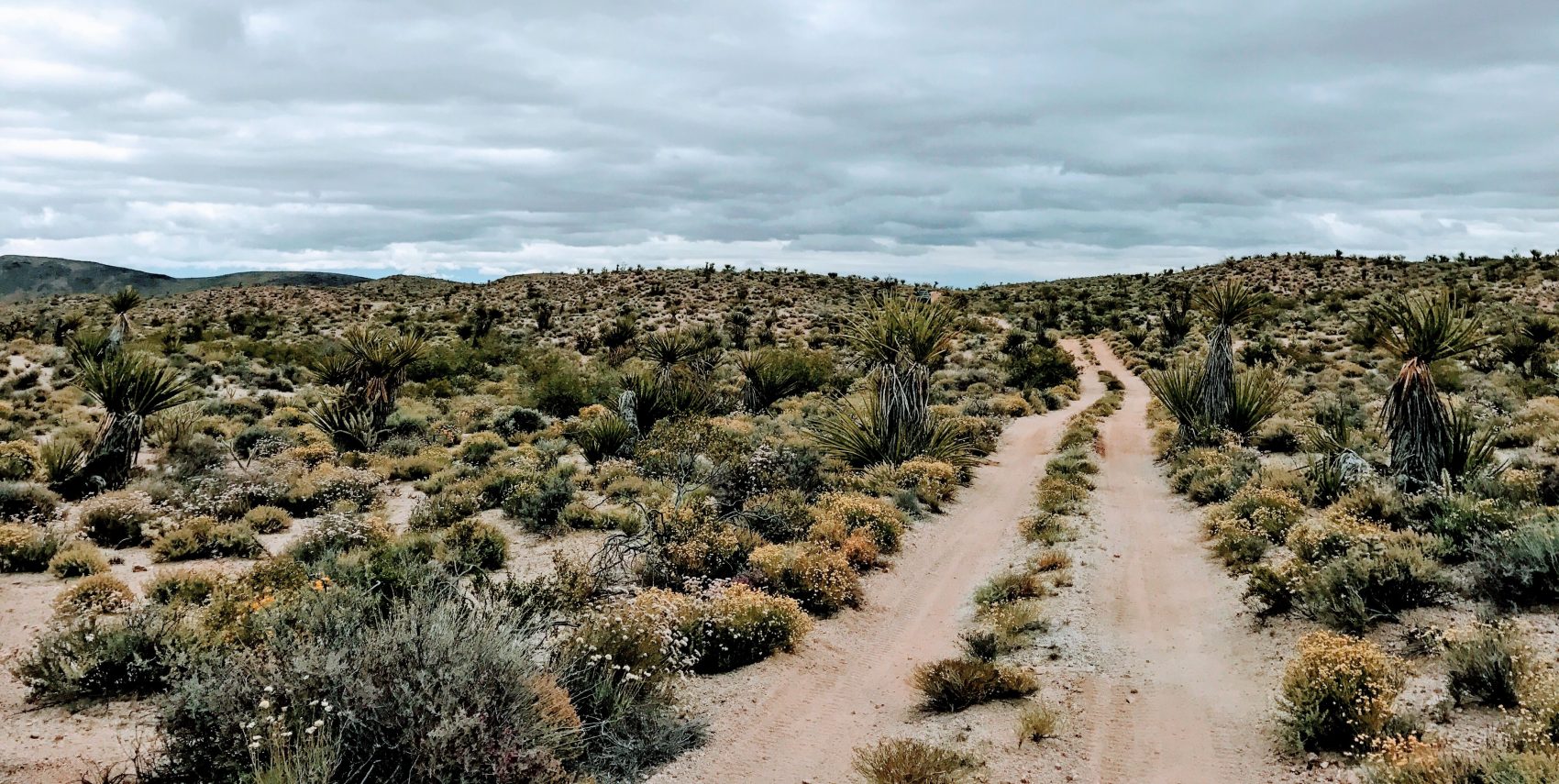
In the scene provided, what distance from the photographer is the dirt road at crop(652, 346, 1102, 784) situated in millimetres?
6934

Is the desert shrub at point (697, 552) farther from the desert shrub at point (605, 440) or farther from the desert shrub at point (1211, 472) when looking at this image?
the desert shrub at point (1211, 472)

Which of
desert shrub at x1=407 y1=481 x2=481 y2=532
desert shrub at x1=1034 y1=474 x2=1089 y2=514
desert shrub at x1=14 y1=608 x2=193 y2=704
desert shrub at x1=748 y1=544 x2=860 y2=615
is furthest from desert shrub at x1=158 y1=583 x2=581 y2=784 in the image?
desert shrub at x1=1034 y1=474 x2=1089 y2=514

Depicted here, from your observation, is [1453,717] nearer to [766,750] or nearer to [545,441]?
[766,750]

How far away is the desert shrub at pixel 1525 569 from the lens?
8.14 metres

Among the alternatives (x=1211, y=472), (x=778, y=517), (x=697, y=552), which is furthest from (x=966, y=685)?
(x=1211, y=472)

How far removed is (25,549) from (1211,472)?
19.5 m

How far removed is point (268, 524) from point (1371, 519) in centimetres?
1728

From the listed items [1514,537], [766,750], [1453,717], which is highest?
[1514,537]

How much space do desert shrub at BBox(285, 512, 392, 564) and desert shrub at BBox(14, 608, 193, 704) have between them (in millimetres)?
3445

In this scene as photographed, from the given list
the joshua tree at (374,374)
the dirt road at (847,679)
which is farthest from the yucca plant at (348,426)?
the dirt road at (847,679)

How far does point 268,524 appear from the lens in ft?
45.7

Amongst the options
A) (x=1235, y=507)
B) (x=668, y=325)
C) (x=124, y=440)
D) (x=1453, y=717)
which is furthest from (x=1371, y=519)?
(x=668, y=325)

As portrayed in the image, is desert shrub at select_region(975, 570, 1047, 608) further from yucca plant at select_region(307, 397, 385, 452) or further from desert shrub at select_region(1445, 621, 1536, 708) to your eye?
yucca plant at select_region(307, 397, 385, 452)

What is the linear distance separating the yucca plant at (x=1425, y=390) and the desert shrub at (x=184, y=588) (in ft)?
55.6
